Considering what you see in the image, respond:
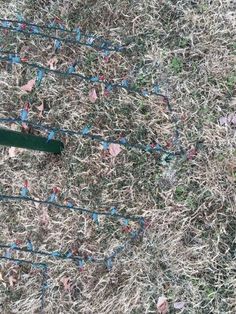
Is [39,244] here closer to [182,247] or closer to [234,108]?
[182,247]

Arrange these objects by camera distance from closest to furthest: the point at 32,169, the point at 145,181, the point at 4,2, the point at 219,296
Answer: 1. the point at 219,296
2. the point at 145,181
3. the point at 32,169
4. the point at 4,2

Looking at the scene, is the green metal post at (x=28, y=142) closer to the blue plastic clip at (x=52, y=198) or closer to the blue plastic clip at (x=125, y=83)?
the blue plastic clip at (x=52, y=198)

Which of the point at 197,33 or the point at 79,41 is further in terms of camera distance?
the point at 79,41

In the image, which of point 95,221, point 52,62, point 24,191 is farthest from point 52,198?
point 52,62

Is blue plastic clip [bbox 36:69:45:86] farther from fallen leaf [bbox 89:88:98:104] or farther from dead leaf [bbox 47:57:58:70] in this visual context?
fallen leaf [bbox 89:88:98:104]

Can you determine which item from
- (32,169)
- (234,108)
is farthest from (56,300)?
(234,108)

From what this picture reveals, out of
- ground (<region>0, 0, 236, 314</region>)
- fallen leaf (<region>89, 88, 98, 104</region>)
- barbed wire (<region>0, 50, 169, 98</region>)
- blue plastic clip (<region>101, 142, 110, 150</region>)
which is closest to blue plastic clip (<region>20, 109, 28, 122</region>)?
ground (<region>0, 0, 236, 314</region>)
